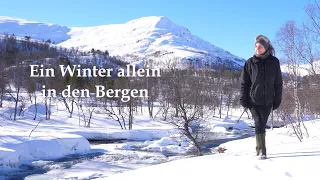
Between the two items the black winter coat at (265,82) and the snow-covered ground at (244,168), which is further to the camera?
the black winter coat at (265,82)

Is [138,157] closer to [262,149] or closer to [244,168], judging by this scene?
[262,149]

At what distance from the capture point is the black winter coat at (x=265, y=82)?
509 centimetres

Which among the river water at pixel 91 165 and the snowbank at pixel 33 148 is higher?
the snowbank at pixel 33 148

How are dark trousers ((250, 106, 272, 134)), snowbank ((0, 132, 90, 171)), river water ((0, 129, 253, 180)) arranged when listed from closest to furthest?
dark trousers ((250, 106, 272, 134)) < river water ((0, 129, 253, 180)) < snowbank ((0, 132, 90, 171))

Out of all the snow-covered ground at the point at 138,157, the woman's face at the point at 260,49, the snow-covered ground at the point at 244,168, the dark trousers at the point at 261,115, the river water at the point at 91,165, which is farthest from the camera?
the river water at the point at 91,165

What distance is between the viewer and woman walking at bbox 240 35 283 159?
5.09 m

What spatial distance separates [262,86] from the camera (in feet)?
16.7

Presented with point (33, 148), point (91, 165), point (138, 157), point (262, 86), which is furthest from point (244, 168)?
point (33, 148)

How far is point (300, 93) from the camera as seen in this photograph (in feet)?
89.7

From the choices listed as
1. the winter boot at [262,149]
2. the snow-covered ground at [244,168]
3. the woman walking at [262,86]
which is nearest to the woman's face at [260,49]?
the woman walking at [262,86]

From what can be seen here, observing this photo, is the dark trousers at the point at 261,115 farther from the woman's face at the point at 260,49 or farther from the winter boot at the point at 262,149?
the woman's face at the point at 260,49

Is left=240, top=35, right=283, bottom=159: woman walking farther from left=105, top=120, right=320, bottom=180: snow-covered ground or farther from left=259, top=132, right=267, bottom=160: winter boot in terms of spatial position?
left=105, top=120, right=320, bottom=180: snow-covered ground

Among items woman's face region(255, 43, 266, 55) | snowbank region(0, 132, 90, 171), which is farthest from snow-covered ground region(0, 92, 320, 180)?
woman's face region(255, 43, 266, 55)

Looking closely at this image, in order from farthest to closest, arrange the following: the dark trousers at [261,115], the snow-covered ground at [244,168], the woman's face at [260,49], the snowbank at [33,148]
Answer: the snowbank at [33,148] → the dark trousers at [261,115] → the woman's face at [260,49] → the snow-covered ground at [244,168]
